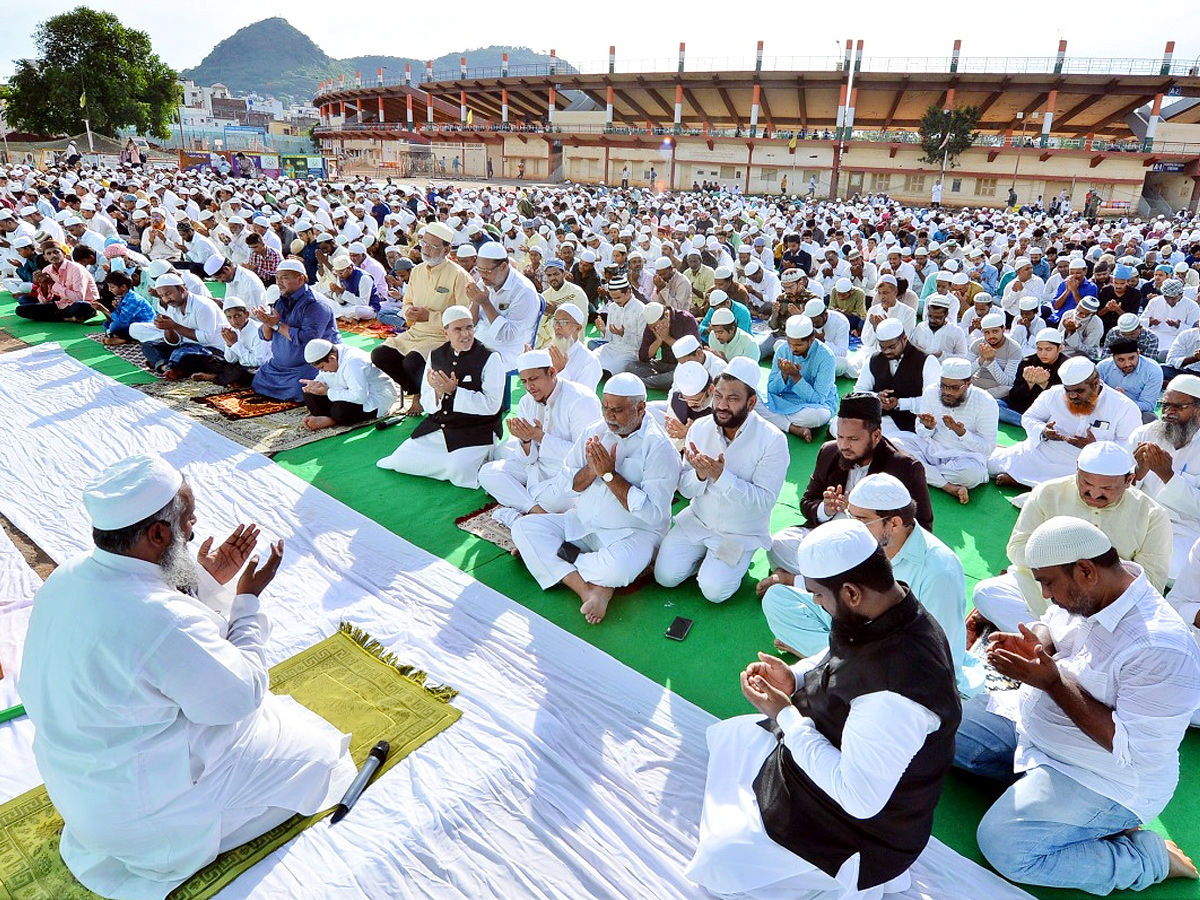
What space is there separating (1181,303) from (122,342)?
10.7 m

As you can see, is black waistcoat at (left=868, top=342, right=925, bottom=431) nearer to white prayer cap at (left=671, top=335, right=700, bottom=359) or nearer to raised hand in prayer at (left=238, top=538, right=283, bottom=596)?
white prayer cap at (left=671, top=335, right=700, bottom=359)

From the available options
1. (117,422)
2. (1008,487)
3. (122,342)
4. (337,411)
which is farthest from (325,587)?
(122,342)

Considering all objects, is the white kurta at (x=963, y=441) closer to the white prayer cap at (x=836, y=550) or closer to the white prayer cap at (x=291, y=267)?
the white prayer cap at (x=836, y=550)

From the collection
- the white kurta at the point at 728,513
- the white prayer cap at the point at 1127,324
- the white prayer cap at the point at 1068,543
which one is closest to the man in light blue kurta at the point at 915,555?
the white prayer cap at the point at 1068,543

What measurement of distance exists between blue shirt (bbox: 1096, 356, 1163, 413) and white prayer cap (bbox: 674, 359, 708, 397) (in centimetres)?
327

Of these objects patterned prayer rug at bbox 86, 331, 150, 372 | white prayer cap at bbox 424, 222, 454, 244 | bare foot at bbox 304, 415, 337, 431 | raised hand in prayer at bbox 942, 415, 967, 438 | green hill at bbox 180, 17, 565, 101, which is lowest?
bare foot at bbox 304, 415, 337, 431

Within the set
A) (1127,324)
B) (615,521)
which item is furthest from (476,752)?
(1127,324)

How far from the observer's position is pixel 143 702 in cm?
158

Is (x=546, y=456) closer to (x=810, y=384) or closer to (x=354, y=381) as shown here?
(x=354, y=381)

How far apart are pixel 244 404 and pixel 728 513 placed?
165 inches

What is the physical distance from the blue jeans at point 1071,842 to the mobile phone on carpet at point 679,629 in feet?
4.26

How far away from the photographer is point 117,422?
16.7 ft

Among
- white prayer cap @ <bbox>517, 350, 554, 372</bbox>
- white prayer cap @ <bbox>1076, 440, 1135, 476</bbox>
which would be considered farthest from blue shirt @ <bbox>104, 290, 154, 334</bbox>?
white prayer cap @ <bbox>1076, 440, 1135, 476</bbox>

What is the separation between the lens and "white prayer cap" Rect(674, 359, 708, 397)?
3.75 metres
